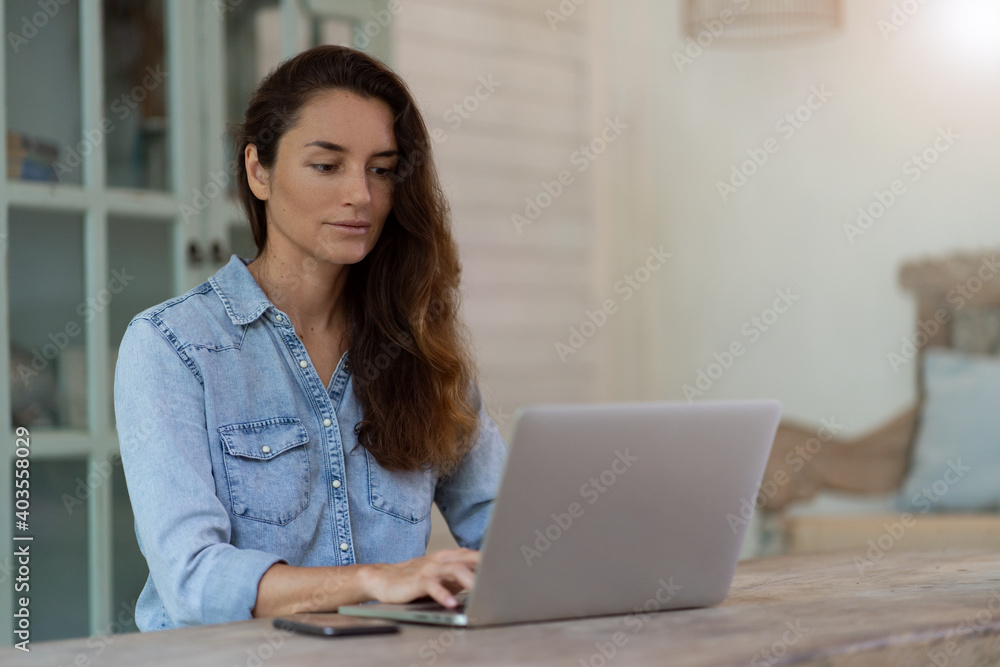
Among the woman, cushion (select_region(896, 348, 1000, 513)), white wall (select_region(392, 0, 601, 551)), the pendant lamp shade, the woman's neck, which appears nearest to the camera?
the woman

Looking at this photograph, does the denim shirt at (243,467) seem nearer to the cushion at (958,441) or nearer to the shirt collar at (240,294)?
the shirt collar at (240,294)

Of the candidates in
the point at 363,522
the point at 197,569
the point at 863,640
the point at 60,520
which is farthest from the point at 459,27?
the point at 863,640

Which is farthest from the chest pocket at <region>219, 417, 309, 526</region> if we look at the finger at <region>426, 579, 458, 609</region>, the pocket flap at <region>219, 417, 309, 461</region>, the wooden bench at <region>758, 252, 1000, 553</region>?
the wooden bench at <region>758, 252, 1000, 553</region>

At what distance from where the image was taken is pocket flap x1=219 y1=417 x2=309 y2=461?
150cm

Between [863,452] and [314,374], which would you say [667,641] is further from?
[863,452]

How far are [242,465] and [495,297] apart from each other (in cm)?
272

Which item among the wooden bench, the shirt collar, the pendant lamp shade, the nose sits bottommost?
the wooden bench

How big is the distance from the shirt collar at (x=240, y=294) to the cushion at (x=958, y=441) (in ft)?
8.03

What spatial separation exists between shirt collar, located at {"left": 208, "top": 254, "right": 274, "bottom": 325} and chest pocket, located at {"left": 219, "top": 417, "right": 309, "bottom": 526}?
163mm

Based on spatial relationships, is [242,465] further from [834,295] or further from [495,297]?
[834,295]

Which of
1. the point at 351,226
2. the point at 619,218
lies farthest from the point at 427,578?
the point at 619,218

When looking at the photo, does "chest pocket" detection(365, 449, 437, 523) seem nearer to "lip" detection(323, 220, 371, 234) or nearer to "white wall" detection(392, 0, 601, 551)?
"lip" detection(323, 220, 371, 234)

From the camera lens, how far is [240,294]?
1.64 m

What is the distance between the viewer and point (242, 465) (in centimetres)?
151
